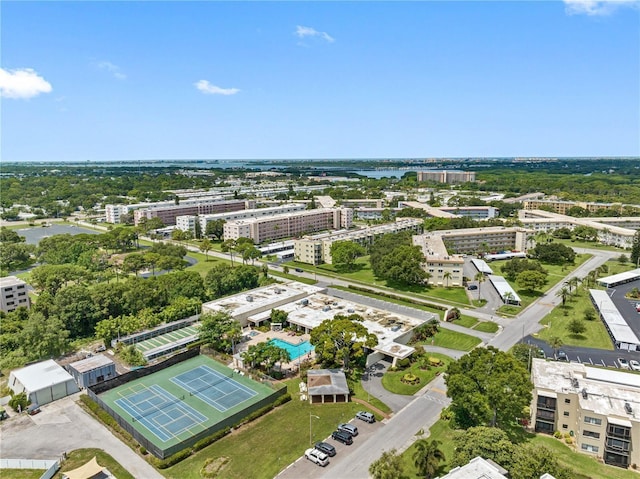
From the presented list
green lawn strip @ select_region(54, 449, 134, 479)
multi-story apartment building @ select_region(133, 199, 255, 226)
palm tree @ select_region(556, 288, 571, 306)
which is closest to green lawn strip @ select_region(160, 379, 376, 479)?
green lawn strip @ select_region(54, 449, 134, 479)

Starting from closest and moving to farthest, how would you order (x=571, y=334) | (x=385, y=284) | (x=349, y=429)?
(x=349, y=429) < (x=571, y=334) < (x=385, y=284)

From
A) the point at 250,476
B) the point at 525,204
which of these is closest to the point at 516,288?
the point at 250,476

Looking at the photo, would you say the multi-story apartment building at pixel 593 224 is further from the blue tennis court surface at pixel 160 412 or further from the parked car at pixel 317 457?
the blue tennis court surface at pixel 160 412

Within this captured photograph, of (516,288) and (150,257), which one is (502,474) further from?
(150,257)

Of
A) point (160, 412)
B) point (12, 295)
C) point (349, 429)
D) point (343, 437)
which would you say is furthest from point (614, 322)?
point (12, 295)

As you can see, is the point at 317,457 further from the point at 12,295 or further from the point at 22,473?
the point at 12,295

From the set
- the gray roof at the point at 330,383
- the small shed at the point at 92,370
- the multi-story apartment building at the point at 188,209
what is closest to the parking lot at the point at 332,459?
the gray roof at the point at 330,383
